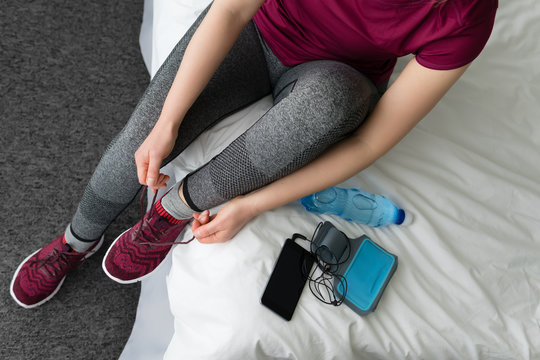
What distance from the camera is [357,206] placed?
856mm

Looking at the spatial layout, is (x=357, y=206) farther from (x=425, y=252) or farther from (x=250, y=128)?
(x=250, y=128)

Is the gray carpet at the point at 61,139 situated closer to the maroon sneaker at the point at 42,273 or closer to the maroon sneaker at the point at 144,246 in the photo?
the maroon sneaker at the point at 42,273

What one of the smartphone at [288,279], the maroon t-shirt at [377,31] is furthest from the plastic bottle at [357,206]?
the maroon t-shirt at [377,31]

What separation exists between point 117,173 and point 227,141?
0.75 ft

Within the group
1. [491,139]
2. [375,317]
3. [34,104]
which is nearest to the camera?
[375,317]

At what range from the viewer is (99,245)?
1.05m

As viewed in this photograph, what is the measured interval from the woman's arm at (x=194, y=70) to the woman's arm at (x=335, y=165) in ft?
0.55

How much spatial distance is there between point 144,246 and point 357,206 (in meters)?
0.49

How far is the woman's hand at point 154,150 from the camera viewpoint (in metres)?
0.72

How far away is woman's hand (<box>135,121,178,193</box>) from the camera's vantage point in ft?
2.36

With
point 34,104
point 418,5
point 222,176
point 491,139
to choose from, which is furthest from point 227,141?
point 34,104

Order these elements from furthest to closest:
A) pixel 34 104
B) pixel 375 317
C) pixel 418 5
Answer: pixel 34 104
pixel 375 317
pixel 418 5

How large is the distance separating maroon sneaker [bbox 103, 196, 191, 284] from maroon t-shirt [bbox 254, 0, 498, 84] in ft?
1.40

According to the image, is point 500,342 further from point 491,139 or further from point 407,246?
point 491,139
